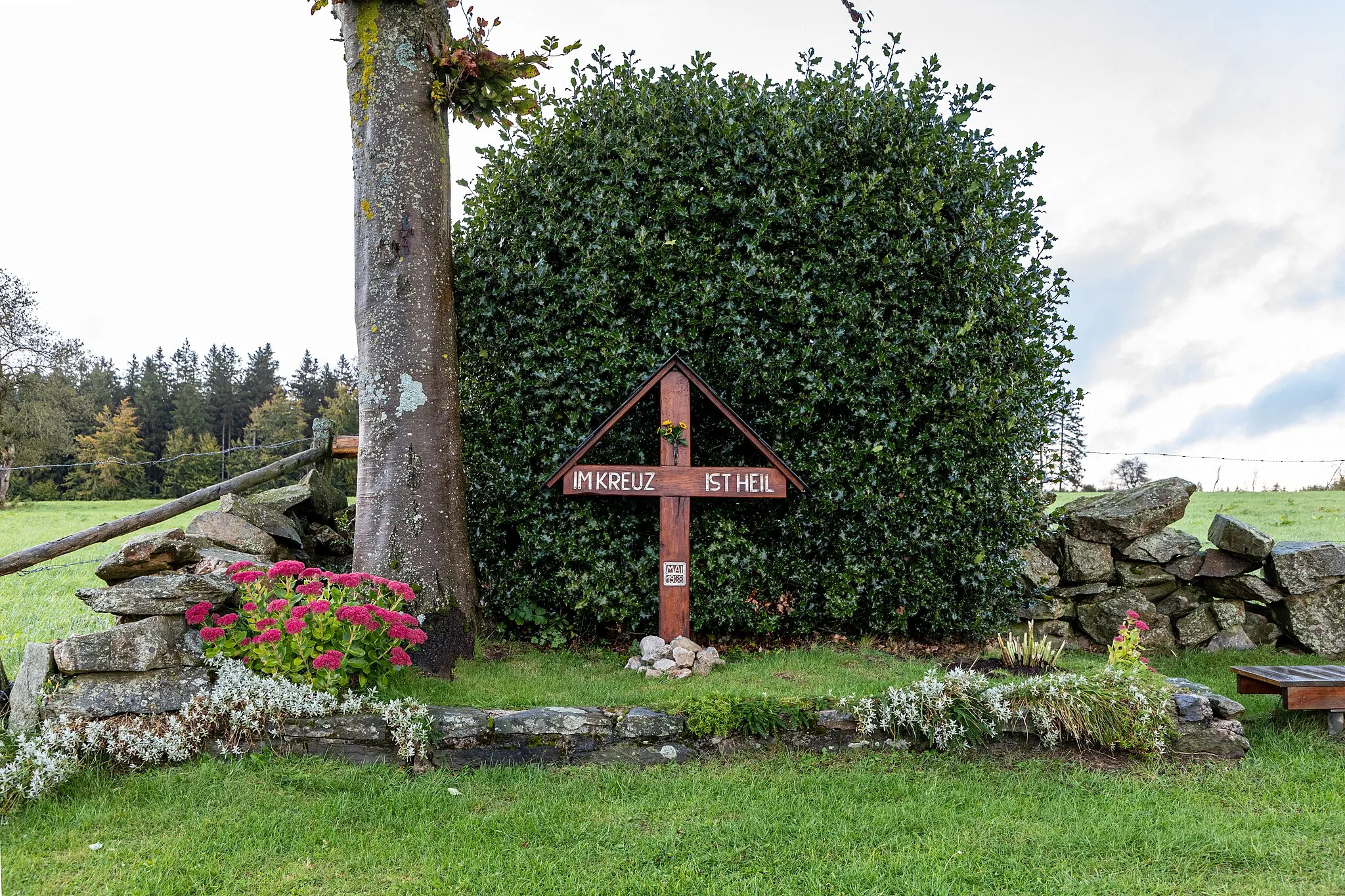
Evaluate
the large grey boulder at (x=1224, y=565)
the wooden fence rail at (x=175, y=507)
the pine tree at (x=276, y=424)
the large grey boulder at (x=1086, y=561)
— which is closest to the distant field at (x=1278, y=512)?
the large grey boulder at (x=1224, y=565)

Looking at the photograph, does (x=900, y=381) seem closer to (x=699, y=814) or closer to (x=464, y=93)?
(x=699, y=814)

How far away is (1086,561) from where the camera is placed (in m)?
8.15

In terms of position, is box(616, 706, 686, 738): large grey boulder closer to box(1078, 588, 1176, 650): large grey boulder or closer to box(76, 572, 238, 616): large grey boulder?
box(76, 572, 238, 616): large grey boulder

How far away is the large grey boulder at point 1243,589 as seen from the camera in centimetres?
813

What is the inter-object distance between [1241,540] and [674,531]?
586 cm

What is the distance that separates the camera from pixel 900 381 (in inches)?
281

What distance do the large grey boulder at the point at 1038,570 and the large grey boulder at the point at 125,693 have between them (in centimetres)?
717

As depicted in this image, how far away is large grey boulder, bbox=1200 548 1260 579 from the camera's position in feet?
26.7

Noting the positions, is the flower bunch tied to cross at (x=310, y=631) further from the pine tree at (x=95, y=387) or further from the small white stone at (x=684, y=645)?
the pine tree at (x=95, y=387)

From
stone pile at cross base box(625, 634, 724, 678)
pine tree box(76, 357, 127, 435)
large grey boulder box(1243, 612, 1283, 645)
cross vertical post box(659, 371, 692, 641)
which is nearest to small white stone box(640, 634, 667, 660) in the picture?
stone pile at cross base box(625, 634, 724, 678)

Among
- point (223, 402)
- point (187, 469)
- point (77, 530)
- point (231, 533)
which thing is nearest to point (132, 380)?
point (223, 402)

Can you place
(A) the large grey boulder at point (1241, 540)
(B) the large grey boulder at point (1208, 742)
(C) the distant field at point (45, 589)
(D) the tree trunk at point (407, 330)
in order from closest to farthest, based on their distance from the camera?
(B) the large grey boulder at point (1208, 742)
(D) the tree trunk at point (407, 330)
(C) the distant field at point (45, 589)
(A) the large grey boulder at point (1241, 540)

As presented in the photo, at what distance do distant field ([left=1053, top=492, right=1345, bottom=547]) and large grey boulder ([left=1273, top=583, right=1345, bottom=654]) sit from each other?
274 centimetres

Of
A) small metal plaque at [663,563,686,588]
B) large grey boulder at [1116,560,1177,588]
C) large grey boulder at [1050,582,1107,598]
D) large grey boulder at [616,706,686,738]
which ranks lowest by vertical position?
large grey boulder at [616,706,686,738]
